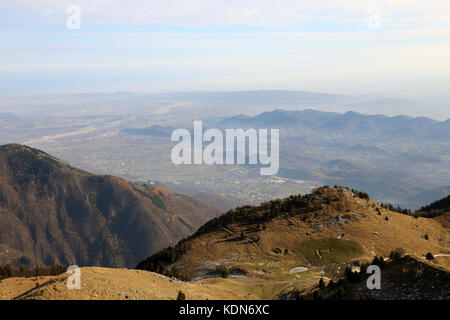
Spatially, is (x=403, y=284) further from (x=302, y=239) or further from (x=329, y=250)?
(x=302, y=239)

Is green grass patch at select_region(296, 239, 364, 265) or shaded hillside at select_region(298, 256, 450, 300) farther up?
shaded hillside at select_region(298, 256, 450, 300)

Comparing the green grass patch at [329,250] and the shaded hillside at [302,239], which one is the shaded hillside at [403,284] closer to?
the shaded hillside at [302,239]

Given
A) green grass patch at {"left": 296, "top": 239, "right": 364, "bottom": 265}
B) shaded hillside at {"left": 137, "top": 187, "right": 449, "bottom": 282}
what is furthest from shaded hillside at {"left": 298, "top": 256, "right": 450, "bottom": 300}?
green grass patch at {"left": 296, "top": 239, "right": 364, "bottom": 265}

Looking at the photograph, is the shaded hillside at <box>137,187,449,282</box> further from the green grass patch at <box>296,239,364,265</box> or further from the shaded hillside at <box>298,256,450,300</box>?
the shaded hillside at <box>298,256,450,300</box>

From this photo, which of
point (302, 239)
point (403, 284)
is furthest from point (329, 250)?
point (403, 284)

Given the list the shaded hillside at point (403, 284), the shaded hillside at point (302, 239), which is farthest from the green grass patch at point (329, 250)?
the shaded hillside at point (403, 284)

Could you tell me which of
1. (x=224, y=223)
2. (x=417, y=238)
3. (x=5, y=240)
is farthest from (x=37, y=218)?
(x=417, y=238)

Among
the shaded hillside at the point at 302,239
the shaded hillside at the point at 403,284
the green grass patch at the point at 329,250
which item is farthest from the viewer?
the green grass patch at the point at 329,250
